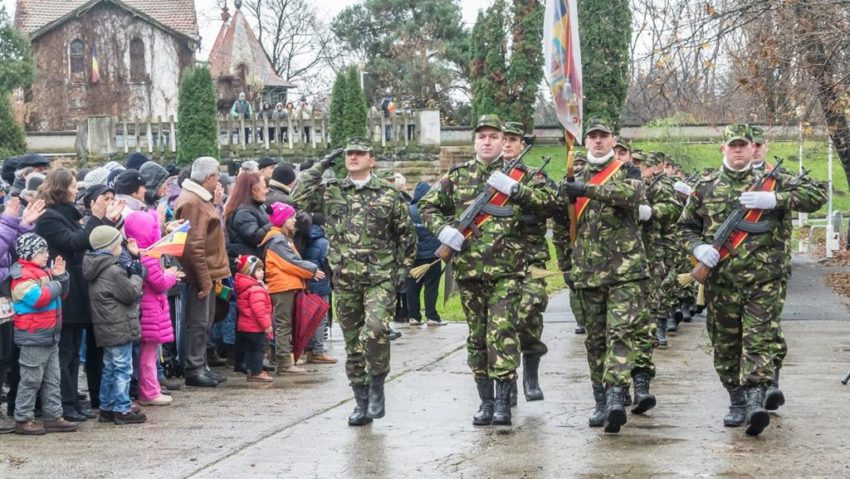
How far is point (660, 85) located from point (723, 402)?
24.4 ft

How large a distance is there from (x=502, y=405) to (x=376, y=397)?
964mm

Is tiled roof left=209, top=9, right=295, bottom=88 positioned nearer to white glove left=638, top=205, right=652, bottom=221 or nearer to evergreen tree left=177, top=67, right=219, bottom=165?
evergreen tree left=177, top=67, right=219, bottom=165

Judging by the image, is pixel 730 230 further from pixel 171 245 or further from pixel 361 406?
pixel 171 245

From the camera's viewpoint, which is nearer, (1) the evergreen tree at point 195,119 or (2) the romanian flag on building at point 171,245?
(2) the romanian flag on building at point 171,245

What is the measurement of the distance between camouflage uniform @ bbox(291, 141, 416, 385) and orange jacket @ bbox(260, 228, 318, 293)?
284 cm

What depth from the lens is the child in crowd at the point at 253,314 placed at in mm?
12523

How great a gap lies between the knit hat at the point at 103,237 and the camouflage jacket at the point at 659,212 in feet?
13.7

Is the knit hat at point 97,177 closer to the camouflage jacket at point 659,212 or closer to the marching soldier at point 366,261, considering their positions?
the marching soldier at point 366,261

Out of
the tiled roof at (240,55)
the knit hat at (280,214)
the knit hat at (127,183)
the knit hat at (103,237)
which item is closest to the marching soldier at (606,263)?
the knit hat at (103,237)

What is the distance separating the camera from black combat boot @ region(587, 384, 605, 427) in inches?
374

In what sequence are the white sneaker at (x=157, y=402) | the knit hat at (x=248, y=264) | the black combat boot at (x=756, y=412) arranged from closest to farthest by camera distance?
the black combat boot at (x=756, y=412) < the white sneaker at (x=157, y=402) < the knit hat at (x=248, y=264)

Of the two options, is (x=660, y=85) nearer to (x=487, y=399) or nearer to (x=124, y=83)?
(x=487, y=399)

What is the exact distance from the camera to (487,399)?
9.80 m

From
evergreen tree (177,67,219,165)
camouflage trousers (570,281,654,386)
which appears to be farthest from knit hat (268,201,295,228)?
evergreen tree (177,67,219,165)
